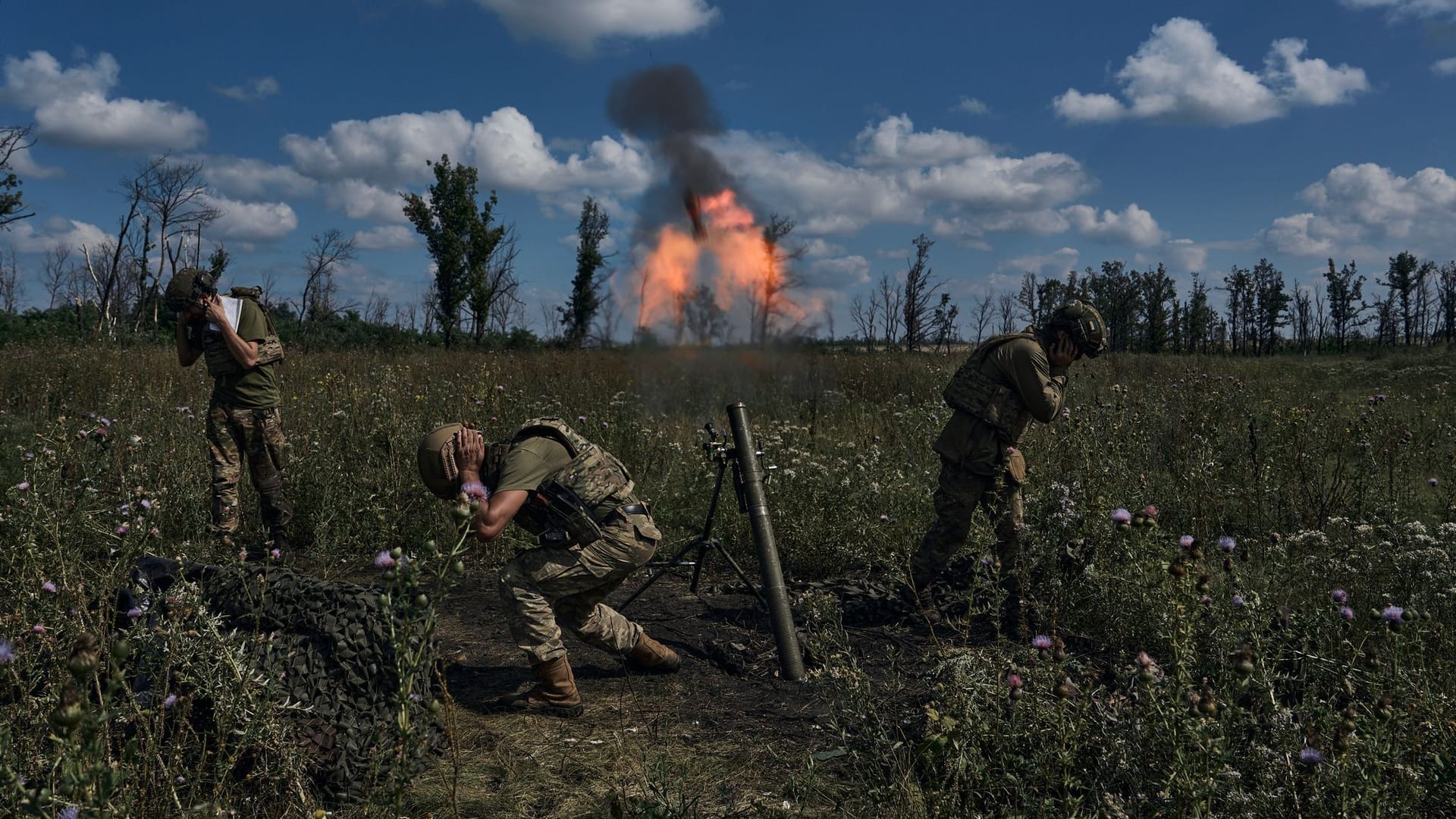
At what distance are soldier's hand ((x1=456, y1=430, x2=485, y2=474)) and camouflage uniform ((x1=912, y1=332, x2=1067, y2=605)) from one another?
2790mm

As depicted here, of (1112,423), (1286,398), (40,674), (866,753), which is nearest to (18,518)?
(40,674)

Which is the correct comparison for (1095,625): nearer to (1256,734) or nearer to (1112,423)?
(1256,734)

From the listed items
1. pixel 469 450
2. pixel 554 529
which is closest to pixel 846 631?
pixel 554 529

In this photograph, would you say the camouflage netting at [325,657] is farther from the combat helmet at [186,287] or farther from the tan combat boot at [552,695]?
the combat helmet at [186,287]

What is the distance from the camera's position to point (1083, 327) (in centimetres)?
488

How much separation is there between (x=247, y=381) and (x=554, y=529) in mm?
3468

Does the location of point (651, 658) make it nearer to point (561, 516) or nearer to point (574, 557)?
point (574, 557)

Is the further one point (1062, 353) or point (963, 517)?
point (963, 517)

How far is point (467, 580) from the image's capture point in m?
6.04

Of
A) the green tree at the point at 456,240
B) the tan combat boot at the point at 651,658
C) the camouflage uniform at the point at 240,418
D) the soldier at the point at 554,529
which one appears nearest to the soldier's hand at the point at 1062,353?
the soldier at the point at 554,529

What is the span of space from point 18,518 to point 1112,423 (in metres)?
6.77

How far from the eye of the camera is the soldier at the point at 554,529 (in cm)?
383

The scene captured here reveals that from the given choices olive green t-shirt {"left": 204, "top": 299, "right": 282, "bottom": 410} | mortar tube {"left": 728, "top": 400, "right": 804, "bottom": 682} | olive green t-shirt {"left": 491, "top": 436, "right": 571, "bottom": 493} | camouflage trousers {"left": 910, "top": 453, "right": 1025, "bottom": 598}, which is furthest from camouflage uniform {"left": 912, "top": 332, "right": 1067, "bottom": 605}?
olive green t-shirt {"left": 204, "top": 299, "right": 282, "bottom": 410}

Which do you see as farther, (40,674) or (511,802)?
(511,802)
